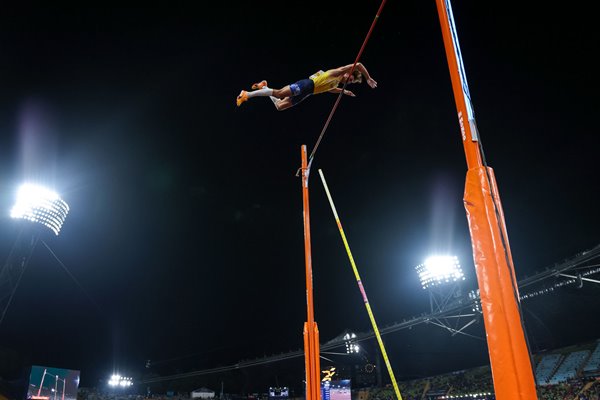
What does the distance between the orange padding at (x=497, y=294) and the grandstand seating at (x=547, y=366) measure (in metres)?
23.9

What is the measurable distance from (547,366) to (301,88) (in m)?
24.3

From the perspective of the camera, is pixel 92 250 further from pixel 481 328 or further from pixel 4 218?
pixel 481 328

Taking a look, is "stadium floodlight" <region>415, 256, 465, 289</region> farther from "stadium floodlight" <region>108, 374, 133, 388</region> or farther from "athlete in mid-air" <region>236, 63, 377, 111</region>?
"stadium floodlight" <region>108, 374, 133, 388</region>

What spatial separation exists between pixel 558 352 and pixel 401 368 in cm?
1186

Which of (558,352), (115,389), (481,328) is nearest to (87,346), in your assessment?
(115,389)

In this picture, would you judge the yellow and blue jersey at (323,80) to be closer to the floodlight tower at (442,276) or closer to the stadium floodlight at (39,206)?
the stadium floodlight at (39,206)

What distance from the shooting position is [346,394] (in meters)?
24.6

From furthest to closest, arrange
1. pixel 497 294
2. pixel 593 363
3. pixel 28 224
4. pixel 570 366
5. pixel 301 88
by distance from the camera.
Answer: pixel 570 366
pixel 593 363
pixel 28 224
pixel 301 88
pixel 497 294

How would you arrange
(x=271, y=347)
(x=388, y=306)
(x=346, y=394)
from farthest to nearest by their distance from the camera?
(x=271, y=347), (x=388, y=306), (x=346, y=394)

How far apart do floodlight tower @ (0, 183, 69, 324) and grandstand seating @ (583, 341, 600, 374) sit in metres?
26.6

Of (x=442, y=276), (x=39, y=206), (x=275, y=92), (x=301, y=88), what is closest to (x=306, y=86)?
(x=301, y=88)

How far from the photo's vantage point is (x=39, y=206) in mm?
18469

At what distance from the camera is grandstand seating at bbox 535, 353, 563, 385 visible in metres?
21.3

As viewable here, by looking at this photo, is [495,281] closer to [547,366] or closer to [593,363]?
[593,363]
